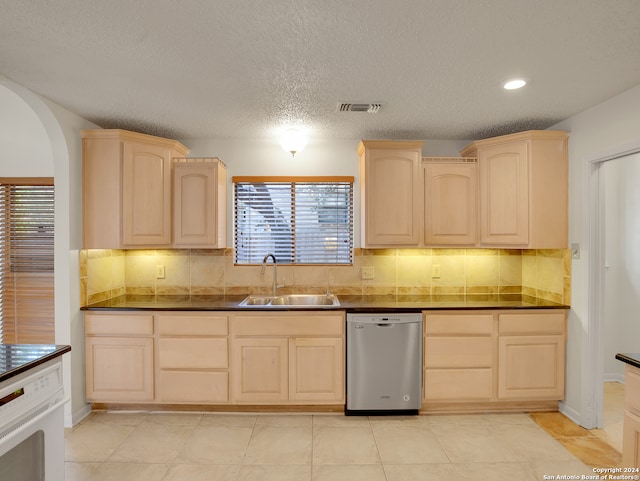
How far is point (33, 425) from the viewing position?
138 cm

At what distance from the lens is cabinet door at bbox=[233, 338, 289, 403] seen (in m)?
2.69

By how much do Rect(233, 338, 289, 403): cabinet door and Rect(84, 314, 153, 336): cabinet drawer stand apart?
74 cm

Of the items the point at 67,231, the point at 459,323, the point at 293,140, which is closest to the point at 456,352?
the point at 459,323

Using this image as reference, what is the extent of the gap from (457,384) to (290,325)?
1430 mm

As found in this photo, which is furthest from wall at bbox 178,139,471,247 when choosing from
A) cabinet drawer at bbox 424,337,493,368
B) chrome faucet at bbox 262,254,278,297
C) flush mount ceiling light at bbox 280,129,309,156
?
cabinet drawer at bbox 424,337,493,368

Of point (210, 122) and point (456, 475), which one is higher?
point (210, 122)

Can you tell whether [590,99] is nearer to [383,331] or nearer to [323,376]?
[383,331]

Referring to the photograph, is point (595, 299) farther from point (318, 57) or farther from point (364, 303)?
point (318, 57)

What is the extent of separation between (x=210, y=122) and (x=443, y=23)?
1971 millimetres

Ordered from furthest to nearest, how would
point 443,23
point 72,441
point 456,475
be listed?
point 72,441 → point 456,475 → point 443,23

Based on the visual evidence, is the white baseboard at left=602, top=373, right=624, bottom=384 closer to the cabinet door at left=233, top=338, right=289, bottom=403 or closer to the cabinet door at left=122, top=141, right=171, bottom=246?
the cabinet door at left=233, top=338, right=289, bottom=403

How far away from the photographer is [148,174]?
2.86 m

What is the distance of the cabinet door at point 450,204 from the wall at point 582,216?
73 cm

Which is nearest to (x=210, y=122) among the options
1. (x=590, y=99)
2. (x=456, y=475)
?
(x=590, y=99)
